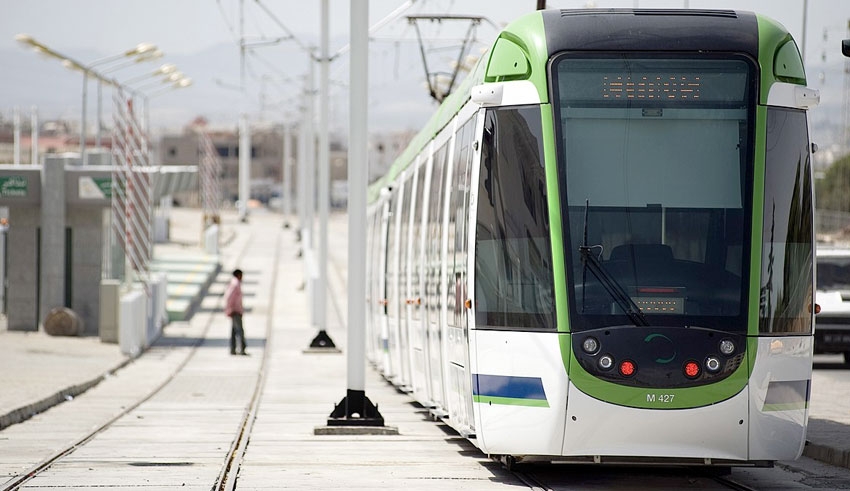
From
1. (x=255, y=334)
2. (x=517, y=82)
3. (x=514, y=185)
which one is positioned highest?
(x=517, y=82)

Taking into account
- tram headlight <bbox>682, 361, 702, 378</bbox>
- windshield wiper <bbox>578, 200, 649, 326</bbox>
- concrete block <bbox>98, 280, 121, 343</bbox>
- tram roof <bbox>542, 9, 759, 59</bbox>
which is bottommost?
concrete block <bbox>98, 280, 121, 343</bbox>

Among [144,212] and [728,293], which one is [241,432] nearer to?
[728,293]

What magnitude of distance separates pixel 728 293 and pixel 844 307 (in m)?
15.0

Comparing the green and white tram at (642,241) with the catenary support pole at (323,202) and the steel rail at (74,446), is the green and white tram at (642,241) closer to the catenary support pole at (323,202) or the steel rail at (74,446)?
the steel rail at (74,446)

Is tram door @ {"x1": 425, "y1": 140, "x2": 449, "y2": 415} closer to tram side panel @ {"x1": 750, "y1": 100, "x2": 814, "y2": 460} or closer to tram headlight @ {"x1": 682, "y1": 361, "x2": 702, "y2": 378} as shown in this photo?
tram headlight @ {"x1": 682, "y1": 361, "x2": 702, "y2": 378}

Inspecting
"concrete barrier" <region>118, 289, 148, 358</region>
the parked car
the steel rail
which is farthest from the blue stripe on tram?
"concrete barrier" <region>118, 289, 148, 358</region>

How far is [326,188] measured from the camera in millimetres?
37312

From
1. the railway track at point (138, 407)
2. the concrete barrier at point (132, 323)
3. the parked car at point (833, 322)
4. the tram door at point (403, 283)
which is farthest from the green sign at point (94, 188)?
the parked car at point (833, 322)

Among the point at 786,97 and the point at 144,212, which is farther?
the point at 144,212

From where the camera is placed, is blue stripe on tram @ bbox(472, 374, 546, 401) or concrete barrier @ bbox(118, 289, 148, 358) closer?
blue stripe on tram @ bbox(472, 374, 546, 401)

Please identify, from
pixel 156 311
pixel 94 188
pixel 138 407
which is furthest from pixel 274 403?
pixel 156 311

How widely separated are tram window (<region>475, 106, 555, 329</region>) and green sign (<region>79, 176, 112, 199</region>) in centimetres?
2323

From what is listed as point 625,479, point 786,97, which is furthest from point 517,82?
point 625,479

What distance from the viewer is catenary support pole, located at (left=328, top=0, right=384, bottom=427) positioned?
1532 cm
